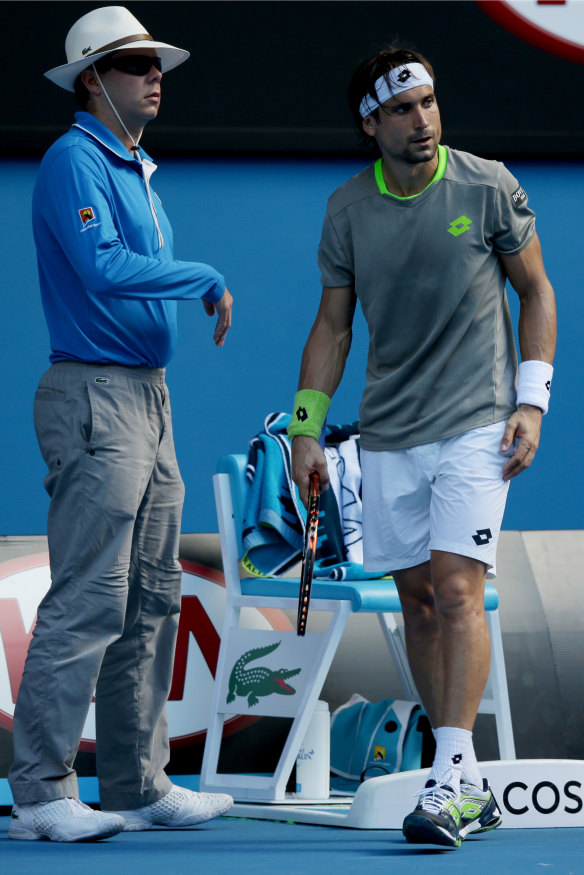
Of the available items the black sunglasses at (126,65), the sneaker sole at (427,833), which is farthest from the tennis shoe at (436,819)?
the black sunglasses at (126,65)

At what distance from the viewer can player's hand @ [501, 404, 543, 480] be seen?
2980 mm

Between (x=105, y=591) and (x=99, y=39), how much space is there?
1293 mm

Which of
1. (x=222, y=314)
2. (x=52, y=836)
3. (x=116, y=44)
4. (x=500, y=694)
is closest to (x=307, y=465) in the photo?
(x=222, y=314)

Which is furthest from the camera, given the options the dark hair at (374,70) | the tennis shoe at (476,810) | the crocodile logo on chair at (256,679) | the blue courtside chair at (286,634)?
the crocodile logo on chair at (256,679)

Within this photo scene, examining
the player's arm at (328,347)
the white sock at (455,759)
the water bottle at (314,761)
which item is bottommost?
the water bottle at (314,761)

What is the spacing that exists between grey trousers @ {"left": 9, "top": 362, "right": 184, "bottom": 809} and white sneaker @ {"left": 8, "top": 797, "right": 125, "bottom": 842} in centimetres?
3

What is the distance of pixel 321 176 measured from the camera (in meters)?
4.65

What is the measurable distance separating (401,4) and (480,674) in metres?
2.59

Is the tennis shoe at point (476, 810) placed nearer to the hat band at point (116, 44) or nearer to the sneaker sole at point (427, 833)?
the sneaker sole at point (427, 833)

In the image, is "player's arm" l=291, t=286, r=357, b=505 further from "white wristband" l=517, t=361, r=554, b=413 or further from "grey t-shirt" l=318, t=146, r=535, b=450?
"white wristband" l=517, t=361, r=554, b=413

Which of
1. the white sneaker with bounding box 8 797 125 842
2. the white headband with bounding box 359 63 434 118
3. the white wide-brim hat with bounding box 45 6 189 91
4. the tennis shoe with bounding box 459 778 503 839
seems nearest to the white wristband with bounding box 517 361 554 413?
the white headband with bounding box 359 63 434 118

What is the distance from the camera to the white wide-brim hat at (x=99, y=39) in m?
3.21

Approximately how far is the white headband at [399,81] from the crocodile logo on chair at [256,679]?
63.0 inches

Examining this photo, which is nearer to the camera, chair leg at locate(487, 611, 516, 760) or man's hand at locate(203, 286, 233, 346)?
man's hand at locate(203, 286, 233, 346)
